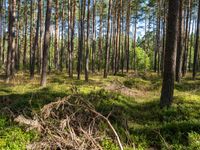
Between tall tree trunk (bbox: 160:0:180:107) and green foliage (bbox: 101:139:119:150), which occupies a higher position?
tall tree trunk (bbox: 160:0:180:107)

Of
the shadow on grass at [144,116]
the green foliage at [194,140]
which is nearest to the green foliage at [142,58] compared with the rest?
the shadow on grass at [144,116]

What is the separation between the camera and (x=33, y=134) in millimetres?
7816

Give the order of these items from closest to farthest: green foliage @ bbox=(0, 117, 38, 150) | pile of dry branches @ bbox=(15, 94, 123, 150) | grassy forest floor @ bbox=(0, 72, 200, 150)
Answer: pile of dry branches @ bbox=(15, 94, 123, 150)
green foliage @ bbox=(0, 117, 38, 150)
grassy forest floor @ bbox=(0, 72, 200, 150)

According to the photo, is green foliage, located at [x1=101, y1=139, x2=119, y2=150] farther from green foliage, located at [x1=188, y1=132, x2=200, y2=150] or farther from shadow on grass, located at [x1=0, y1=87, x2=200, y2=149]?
green foliage, located at [x1=188, y1=132, x2=200, y2=150]

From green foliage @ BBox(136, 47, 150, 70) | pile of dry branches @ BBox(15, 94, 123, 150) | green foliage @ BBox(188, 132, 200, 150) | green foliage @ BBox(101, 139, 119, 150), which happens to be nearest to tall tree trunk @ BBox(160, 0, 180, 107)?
green foliage @ BBox(188, 132, 200, 150)

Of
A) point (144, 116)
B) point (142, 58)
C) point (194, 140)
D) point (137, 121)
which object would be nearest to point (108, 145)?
point (194, 140)

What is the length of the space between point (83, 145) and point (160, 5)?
36.2 metres

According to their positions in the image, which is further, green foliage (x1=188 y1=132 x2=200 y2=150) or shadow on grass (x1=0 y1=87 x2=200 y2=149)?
shadow on grass (x1=0 y1=87 x2=200 y2=149)

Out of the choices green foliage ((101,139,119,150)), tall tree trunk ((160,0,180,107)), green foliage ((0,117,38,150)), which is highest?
tall tree trunk ((160,0,180,107))

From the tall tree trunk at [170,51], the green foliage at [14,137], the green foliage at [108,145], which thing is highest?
the tall tree trunk at [170,51]

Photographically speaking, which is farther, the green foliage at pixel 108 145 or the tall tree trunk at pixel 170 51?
the tall tree trunk at pixel 170 51

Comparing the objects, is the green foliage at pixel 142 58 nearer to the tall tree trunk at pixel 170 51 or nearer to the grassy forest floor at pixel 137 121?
the grassy forest floor at pixel 137 121

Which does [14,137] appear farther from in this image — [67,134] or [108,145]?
[108,145]

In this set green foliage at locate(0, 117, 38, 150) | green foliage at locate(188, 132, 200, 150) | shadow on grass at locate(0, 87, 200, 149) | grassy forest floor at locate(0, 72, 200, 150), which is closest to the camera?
green foliage at locate(0, 117, 38, 150)
